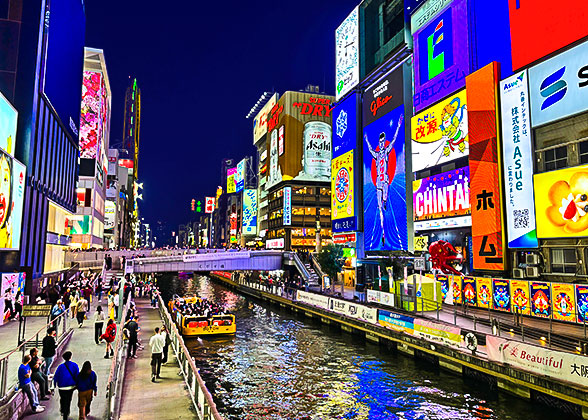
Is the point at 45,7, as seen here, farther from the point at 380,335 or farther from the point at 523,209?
the point at 523,209

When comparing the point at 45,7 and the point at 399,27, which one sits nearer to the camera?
the point at 45,7

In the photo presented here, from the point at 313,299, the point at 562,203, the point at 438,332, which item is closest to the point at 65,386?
the point at 438,332

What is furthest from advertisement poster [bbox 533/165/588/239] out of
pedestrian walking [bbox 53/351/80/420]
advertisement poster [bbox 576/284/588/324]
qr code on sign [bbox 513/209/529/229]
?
pedestrian walking [bbox 53/351/80/420]

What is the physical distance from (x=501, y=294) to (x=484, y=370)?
11.7 meters

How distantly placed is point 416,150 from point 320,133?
61.0m

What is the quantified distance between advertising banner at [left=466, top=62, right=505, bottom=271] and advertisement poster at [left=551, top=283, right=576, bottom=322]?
635cm

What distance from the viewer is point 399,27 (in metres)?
57.7

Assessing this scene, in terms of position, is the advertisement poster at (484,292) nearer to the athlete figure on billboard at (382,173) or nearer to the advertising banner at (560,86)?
the advertising banner at (560,86)

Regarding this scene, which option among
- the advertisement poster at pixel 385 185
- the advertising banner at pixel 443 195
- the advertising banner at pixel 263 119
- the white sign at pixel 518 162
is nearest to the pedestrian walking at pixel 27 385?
the white sign at pixel 518 162

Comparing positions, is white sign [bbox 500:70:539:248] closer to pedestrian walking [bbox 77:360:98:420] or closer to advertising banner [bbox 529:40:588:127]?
advertising banner [bbox 529:40:588:127]

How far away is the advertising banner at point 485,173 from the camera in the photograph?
33.6 meters

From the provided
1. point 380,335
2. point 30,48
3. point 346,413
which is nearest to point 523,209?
point 380,335

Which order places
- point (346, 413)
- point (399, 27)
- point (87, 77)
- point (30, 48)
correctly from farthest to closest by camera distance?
point (87, 77) → point (399, 27) → point (30, 48) → point (346, 413)

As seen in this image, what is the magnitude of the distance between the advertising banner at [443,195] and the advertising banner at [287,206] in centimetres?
5859
